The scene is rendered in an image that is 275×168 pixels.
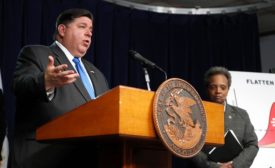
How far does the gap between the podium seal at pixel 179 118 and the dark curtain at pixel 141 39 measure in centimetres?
204

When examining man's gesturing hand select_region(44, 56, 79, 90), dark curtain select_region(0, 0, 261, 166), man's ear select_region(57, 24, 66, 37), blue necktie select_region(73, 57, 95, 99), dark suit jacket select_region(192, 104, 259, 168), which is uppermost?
dark curtain select_region(0, 0, 261, 166)

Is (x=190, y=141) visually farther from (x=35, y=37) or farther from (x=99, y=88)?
(x=35, y=37)

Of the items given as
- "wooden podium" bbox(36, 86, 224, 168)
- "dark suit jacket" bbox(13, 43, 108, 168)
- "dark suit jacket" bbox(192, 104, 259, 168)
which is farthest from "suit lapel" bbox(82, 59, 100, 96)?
"dark suit jacket" bbox(192, 104, 259, 168)

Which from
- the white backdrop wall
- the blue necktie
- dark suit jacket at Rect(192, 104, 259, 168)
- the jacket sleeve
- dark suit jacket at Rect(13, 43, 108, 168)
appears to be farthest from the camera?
the white backdrop wall

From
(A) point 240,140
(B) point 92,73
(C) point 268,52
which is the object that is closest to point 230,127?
(A) point 240,140

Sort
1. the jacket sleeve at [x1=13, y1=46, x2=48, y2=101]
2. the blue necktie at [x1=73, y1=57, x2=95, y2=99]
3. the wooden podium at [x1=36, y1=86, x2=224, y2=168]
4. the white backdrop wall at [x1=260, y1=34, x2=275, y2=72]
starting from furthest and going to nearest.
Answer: the white backdrop wall at [x1=260, y1=34, x2=275, y2=72], the blue necktie at [x1=73, y1=57, x2=95, y2=99], the jacket sleeve at [x1=13, y1=46, x2=48, y2=101], the wooden podium at [x1=36, y1=86, x2=224, y2=168]

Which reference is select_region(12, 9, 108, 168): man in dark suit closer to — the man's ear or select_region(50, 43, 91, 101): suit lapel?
select_region(50, 43, 91, 101): suit lapel

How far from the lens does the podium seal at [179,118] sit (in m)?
1.22

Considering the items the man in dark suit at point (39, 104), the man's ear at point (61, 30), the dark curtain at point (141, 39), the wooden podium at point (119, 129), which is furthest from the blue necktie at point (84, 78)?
the dark curtain at point (141, 39)

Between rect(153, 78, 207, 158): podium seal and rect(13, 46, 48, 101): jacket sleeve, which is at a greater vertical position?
rect(13, 46, 48, 101): jacket sleeve

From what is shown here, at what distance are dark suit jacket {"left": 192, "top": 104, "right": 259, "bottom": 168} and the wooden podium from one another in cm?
110

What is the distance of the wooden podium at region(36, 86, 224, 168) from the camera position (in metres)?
1.13

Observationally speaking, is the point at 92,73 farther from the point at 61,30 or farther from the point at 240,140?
the point at 240,140

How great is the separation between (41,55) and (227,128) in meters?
1.49
